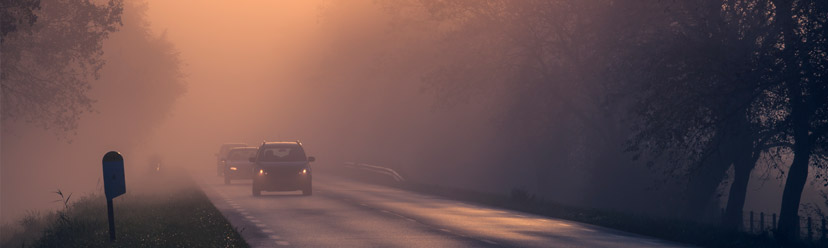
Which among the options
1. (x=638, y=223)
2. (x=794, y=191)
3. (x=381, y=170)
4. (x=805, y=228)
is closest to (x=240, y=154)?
(x=381, y=170)

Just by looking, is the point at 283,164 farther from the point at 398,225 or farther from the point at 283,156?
the point at 398,225

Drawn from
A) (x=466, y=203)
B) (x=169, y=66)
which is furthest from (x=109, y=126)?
(x=466, y=203)

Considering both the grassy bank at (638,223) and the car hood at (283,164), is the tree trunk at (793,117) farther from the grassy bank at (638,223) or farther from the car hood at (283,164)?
the car hood at (283,164)

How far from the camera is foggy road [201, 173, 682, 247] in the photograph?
18.6 metres

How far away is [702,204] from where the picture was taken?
3759cm

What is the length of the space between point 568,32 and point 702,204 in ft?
23.9

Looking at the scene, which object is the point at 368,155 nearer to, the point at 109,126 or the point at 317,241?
the point at 109,126

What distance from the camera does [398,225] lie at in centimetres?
2252

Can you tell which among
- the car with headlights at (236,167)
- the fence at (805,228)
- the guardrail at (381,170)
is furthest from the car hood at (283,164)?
the fence at (805,228)

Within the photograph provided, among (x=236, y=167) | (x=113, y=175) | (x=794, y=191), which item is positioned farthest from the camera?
(x=236, y=167)

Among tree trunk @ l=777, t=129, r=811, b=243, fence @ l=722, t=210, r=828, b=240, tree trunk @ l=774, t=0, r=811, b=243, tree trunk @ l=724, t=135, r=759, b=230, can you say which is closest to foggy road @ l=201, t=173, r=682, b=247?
fence @ l=722, t=210, r=828, b=240

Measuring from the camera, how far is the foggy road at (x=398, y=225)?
18.6 meters

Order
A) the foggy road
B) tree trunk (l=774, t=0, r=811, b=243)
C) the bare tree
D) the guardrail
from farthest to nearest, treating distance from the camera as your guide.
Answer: the guardrail
the bare tree
tree trunk (l=774, t=0, r=811, b=243)
the foggy road

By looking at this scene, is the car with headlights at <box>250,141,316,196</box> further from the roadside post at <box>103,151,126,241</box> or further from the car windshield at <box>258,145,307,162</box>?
the roadside post at <box>103,151,126,241</box>
